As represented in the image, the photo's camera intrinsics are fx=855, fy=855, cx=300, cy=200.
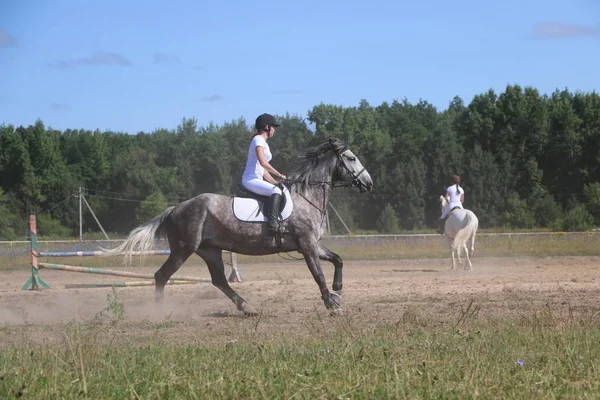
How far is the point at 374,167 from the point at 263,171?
58.3 metres

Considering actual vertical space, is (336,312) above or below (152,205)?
below

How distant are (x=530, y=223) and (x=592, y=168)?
9.63 metres

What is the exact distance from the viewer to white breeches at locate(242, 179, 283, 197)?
11.8 m

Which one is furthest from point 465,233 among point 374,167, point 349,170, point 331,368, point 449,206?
point 374,167

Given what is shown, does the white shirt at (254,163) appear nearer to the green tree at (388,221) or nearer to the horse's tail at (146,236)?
the horse's tail at (146,236)

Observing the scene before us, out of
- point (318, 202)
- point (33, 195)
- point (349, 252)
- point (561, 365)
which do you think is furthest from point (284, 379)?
point (33, 195)

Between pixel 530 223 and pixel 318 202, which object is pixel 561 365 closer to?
pixel 318 202

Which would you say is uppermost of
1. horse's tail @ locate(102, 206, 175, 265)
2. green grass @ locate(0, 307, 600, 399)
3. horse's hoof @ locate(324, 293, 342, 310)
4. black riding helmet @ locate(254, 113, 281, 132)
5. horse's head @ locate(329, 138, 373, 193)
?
black riding helmet @ locate(254, 113, 281, 132)

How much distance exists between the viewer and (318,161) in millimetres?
12750

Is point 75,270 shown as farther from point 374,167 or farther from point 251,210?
point 374,167

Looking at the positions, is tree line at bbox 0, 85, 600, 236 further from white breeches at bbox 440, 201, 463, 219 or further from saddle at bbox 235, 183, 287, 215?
saddle at bbox 235, 183, 287, 215

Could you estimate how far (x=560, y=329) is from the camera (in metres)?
8.60

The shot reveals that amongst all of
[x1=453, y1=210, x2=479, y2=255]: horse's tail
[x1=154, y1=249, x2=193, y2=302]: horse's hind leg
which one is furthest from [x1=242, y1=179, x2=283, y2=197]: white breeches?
[x1=453, y1=210, x2=479, y2=255]: horse's tail

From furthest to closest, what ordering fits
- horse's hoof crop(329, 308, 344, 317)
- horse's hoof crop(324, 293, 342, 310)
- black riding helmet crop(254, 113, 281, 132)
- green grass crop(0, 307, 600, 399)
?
black riding helmet crop(254, 113, 281, 132) < horse's hoof crop(324, 293, 342, 310) < horse's hoof crop(329, 308, 344, 317) < green grass crop(0, 307, 600, 399)
